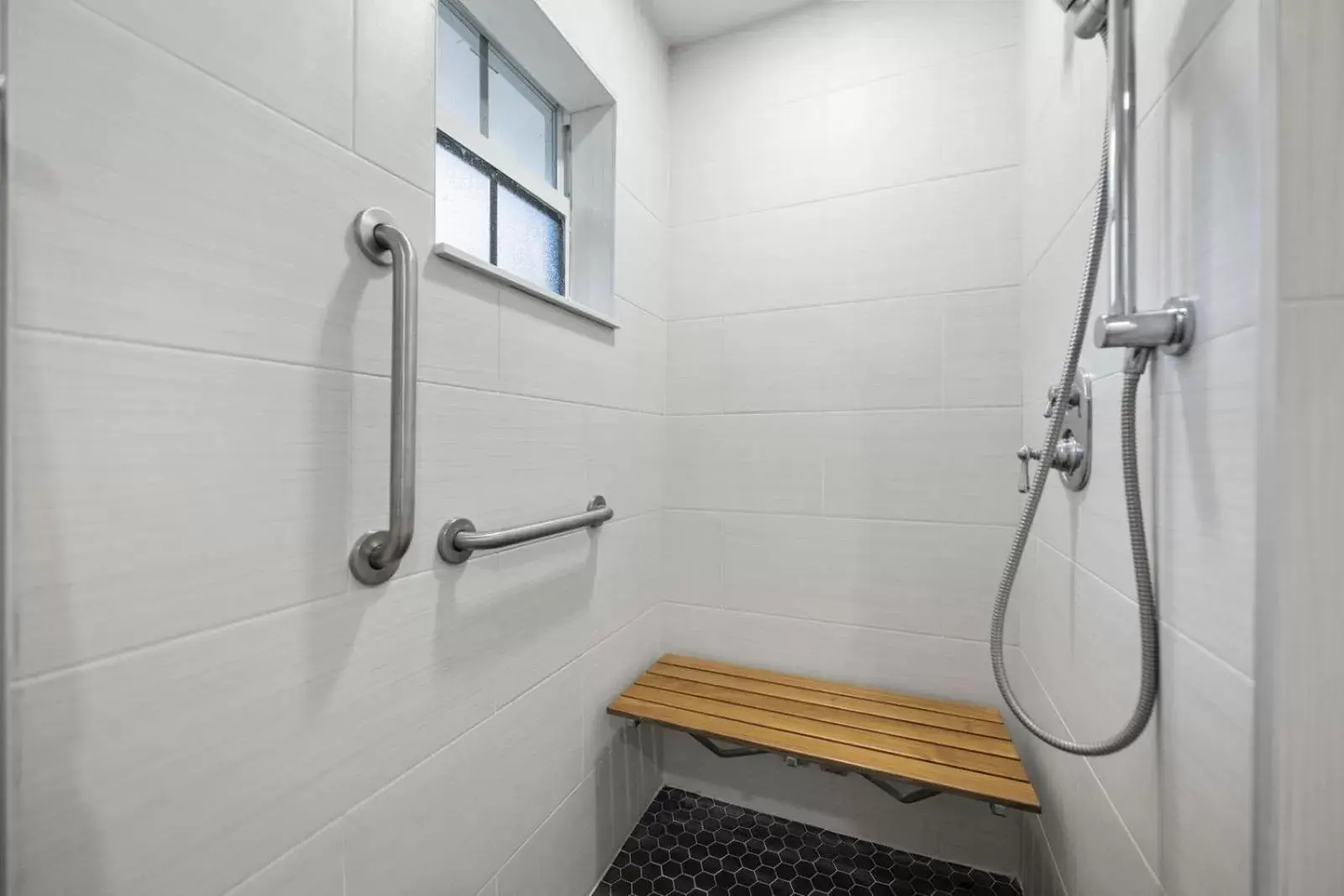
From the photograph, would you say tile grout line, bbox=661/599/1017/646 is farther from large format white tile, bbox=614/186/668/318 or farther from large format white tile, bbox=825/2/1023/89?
large format white tile, bbox=825/2/1023/89

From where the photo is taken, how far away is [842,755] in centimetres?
110

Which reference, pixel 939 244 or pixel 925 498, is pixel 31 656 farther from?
pixel 939 244

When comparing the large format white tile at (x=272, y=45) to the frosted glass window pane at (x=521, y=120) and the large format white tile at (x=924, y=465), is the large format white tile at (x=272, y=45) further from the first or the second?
the large format white tile at (x=924, y=465)

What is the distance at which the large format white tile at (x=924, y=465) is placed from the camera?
1.28m

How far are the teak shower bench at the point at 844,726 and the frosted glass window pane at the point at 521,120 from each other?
1.35m

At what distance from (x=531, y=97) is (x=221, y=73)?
2.85ft

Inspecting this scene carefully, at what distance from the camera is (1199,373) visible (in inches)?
21.0

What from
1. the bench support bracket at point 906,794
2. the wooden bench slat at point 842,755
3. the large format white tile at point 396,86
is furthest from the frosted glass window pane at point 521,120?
the bench support bracket at point 906,794

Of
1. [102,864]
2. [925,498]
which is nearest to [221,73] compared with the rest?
[102,864]

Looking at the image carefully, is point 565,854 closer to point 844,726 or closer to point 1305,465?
point 844,726

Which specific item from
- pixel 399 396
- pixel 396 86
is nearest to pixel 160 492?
→ pixel 399 396

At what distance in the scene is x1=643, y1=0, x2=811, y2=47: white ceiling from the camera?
144cm

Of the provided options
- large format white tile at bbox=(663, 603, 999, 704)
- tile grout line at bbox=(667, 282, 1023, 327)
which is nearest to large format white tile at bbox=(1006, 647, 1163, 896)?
large format white tile at bbox=(663, 603, 999, 704)

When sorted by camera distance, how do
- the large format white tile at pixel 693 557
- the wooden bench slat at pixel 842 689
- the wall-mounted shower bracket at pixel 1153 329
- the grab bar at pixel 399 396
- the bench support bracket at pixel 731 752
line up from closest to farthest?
the wall-mounted shower bracket at pixel 1153 329 < the grab bar at pixel 399 396 < the wooden bench slat at pixel 842 689 < the bench support bracket at pixel 731 752 < the large format white tile at pixel 693 557
